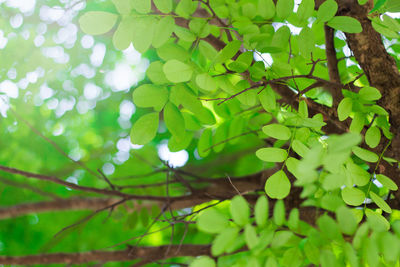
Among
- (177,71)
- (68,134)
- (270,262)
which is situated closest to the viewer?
(270,262)

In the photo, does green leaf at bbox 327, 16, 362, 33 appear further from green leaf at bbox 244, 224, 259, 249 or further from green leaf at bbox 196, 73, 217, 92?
green leaf at bbox 244, 224, 259, 249

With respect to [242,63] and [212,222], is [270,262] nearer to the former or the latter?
[212,222]

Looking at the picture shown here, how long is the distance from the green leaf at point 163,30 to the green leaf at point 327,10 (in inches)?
13.0

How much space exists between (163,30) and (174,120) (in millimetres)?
217

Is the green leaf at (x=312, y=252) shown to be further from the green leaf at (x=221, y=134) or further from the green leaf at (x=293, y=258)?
the green leaf at (x=221, y=134)

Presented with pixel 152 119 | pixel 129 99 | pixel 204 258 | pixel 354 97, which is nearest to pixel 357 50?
pixel 354 97

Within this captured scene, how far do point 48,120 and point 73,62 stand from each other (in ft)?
1.61

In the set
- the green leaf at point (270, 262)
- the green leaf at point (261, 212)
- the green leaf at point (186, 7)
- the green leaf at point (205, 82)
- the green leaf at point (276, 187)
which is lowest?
the green leaf at point (276, 187)

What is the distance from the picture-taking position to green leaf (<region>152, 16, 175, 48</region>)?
831 mm

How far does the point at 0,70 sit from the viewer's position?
2.17 m

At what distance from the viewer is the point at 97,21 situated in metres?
0.85

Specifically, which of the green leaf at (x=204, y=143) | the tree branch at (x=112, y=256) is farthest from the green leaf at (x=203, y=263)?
the tree branch at (x=112, y=256)

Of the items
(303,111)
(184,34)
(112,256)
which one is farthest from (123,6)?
(112,256)

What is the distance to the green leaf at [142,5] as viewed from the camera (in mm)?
813
